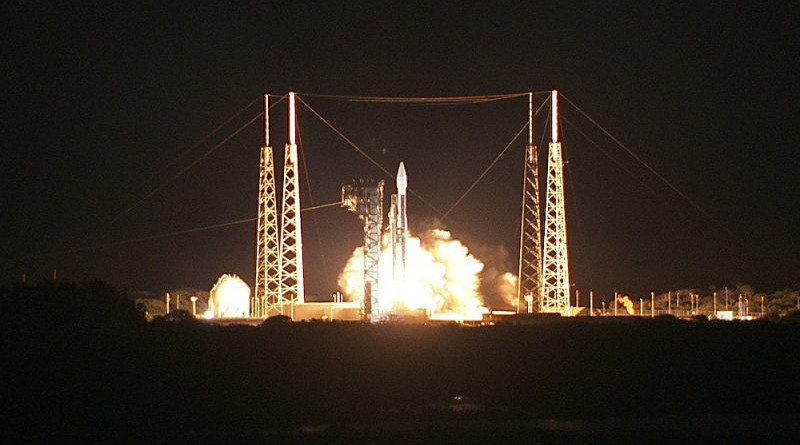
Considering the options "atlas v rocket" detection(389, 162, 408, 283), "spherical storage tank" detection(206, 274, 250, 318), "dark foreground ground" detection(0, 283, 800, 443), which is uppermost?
"atlas v rocket" detection(389, 162, 408, 283)

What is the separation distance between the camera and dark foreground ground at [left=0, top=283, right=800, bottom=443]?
124ft

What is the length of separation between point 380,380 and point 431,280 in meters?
34.2

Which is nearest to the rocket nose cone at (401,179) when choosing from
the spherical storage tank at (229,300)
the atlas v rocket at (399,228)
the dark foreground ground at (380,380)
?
the atlas v rocket at (399,228)

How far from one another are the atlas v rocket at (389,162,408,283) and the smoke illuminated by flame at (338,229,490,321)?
841 mm

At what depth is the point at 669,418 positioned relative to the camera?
1596 inches

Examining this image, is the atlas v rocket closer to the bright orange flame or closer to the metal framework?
the metal framework

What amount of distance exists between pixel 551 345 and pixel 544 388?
5889 mm

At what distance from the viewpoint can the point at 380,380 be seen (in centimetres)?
4628

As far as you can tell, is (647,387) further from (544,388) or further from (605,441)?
Result: (605,441)

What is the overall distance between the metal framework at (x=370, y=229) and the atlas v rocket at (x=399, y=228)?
4345mm

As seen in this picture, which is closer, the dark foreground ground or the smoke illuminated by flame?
the dark foreground ground

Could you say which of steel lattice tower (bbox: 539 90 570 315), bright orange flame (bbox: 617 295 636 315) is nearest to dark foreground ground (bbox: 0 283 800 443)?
steel lattice tower (bbox: 539 90 570 315)

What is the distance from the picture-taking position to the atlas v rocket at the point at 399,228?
74.4 meters

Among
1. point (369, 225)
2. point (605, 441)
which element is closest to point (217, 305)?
point (369, 225)
